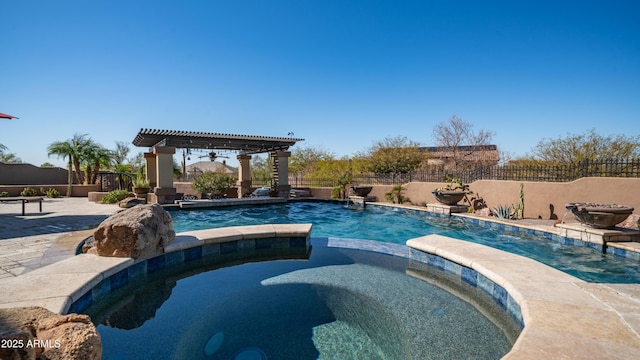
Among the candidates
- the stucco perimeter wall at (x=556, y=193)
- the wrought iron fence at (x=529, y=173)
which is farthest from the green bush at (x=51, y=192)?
the stucco perimeter wall at (x=556, y=193)

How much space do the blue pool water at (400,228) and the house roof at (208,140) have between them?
3.22 m

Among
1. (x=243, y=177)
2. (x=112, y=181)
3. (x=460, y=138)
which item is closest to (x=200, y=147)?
(x=243, y=177)

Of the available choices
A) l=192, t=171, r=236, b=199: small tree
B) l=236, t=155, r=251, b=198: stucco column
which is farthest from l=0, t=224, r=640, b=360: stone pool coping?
l=236, t=155, r=251, b=198: stucco column

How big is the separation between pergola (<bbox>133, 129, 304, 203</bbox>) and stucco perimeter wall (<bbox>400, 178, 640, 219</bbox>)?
361 inches

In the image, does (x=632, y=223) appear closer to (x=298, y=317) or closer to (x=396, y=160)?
(x=298, y=317)

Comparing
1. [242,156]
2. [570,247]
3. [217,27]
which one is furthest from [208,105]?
[570,247]

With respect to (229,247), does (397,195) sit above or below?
above

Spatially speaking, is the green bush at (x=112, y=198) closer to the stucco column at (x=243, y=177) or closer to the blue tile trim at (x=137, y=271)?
the stucco column at (x=243, y=177)

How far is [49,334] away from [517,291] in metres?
3.67

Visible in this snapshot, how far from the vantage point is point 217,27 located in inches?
412

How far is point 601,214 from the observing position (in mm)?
5746

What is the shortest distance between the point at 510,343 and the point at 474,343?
0.32 metres

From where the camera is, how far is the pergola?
12.2m

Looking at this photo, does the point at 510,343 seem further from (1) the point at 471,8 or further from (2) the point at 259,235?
(1) the point at 471,8
